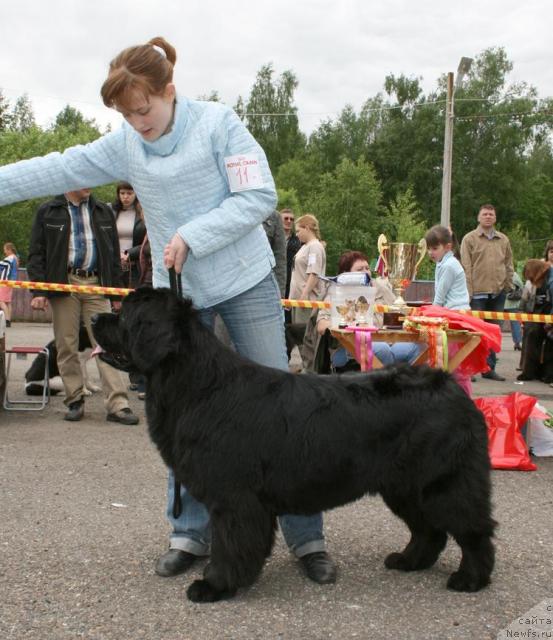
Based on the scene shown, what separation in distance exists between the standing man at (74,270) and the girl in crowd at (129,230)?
3.47ft

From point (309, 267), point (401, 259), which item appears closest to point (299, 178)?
point (309, 267)

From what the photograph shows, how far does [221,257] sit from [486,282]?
752cm

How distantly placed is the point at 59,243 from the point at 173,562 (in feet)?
12.9

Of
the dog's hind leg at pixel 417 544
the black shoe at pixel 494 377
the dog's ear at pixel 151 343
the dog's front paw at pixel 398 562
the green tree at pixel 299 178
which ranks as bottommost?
the black shoe at pixel 494 377

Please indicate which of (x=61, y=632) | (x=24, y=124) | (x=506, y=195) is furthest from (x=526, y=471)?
(x=24, y=124)

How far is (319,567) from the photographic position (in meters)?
3.24

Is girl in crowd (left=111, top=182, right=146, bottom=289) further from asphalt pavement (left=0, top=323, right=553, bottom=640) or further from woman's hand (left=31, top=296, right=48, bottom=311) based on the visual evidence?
asphalt pavement (left=0, top=323, right=553, bottom=640)

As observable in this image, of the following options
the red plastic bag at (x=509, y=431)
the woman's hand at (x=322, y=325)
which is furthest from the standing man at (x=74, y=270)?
the red plastic bag at (x=509, y=431)

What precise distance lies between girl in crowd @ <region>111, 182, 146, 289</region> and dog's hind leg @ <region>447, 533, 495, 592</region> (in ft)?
17.2

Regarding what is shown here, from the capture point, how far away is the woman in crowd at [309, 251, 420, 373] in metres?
6.25

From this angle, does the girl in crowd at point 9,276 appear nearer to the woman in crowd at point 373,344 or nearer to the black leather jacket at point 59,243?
the black leather jacket at point 59,243

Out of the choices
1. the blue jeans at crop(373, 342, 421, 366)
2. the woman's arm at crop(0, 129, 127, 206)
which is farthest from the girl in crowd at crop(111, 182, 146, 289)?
the woman's arm at crop(0, 129, 127, 206)

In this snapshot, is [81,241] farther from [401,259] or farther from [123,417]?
[401,259]

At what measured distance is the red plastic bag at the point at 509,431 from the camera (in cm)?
530
